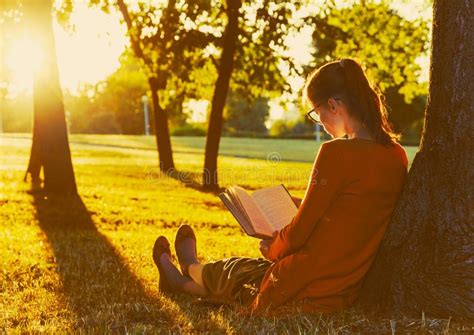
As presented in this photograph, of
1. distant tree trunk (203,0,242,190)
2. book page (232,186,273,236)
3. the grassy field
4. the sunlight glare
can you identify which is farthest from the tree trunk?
book page (232,186,273,236)

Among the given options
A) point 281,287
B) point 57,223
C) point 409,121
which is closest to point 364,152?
point 281,287

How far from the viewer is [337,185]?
4.38 m

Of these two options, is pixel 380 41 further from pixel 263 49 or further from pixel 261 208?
pixel 261 208

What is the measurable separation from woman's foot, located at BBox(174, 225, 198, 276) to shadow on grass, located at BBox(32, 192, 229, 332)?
0.29 metres

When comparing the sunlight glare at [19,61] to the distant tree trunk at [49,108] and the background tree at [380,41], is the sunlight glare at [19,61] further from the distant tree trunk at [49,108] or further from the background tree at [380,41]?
the background tree at [380,41]

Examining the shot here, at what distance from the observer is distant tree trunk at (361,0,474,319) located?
179 inches

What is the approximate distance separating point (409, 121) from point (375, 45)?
39.9 m

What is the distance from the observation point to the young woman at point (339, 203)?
14.4ft

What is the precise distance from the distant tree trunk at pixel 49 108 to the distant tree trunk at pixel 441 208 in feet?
34.1

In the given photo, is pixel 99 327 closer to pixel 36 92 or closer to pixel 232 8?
pixel 36 92

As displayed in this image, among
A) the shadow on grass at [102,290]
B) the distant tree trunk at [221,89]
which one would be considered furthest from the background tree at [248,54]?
the shadow on grass at [102,290]

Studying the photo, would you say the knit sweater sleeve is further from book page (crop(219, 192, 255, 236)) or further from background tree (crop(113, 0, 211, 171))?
background tree (crop(113, 0, 211, 171))

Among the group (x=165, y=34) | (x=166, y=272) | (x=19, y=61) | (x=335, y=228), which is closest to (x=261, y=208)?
(x=335, y=228)

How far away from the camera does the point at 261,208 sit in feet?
16.0
